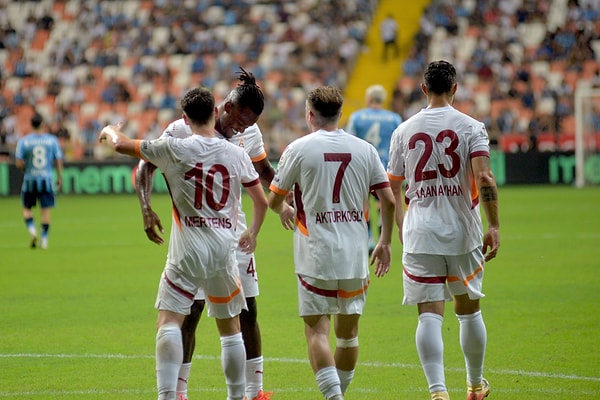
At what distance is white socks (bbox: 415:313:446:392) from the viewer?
6512mm

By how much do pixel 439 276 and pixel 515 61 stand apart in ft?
100

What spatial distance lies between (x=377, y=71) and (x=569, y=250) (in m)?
22.8

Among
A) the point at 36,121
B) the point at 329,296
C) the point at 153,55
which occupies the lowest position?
the point at 329,296

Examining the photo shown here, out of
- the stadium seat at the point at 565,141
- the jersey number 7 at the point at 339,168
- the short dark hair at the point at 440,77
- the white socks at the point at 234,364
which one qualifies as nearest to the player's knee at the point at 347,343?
the white socks at the point at 234,364

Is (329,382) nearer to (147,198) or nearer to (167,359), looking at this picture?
(167,359)

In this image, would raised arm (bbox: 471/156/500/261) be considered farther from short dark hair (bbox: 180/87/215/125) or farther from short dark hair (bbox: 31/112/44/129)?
short dark hair (bbox: 31/112/44/129)

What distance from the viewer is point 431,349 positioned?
21.5 feet

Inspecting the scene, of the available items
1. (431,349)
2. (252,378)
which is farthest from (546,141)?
(431,349)

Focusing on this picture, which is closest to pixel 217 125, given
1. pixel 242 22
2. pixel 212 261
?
pixel 212 261

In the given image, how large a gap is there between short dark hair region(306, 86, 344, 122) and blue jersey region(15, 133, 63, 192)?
12.6 m

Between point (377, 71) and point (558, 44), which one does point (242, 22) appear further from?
point (558, 44)

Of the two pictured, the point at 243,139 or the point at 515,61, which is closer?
the point at 243,139

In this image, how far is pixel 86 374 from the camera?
8062mm

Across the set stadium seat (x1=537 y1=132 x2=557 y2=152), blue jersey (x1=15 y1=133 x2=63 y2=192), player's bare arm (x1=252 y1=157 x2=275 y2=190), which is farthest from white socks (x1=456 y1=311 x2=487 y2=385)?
stadium seat (x1=537 y1=132 x2=557 y2=152)
